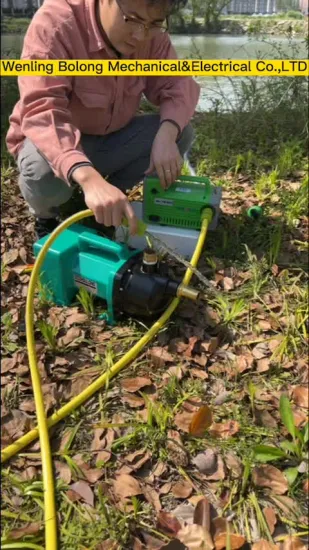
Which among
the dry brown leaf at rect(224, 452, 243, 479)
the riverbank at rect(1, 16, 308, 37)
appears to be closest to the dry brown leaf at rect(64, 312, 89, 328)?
the dry brown leaf at rect(224, 452, 243, 479)

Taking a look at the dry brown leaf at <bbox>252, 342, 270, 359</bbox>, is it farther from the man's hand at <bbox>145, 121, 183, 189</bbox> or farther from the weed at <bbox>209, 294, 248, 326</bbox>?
the man's hand at <bbox>145, 121, 183, 189</bbox>

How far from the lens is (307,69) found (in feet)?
8.92

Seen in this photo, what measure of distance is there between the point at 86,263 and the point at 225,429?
71cm

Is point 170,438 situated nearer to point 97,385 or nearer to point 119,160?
point 97,385

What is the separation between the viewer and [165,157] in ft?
6.16

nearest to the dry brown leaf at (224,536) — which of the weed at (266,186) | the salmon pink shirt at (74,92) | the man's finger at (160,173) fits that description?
the salmon pink shirt at (74,92)

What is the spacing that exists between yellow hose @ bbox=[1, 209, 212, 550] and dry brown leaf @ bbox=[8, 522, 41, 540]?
38 millimetres

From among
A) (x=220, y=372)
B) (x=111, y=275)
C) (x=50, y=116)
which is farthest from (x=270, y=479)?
(x=50, y=116)

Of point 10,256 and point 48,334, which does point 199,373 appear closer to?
point 48,334

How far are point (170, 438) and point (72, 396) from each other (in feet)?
1.11

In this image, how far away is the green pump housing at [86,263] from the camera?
167cm

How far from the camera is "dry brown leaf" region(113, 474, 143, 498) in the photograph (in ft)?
4.16

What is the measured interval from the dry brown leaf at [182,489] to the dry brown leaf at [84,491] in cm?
22

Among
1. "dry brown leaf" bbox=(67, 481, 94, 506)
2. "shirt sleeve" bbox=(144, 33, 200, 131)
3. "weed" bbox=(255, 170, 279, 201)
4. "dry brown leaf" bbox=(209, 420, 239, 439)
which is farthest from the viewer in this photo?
"weed" bbox=(255, 170, 279, 201)
